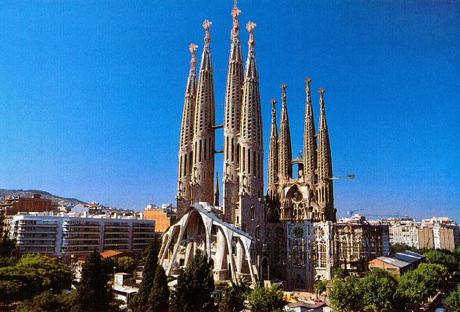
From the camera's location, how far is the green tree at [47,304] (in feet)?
78.3

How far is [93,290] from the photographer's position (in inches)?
1022

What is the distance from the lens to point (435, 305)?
40.5 m

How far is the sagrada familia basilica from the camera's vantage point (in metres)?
46.2

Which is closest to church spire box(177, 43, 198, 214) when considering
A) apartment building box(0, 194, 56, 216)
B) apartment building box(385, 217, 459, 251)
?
apartment building box(0, 194, 56, 216)

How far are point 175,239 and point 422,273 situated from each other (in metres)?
28.2

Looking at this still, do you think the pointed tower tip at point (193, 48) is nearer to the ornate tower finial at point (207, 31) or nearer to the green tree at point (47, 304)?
the ornate tower finial at point (207, 31)

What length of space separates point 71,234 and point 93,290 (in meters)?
37.2

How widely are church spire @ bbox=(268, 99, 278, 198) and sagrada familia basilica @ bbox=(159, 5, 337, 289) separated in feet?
8.75

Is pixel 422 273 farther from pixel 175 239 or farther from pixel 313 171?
pixel 175 239

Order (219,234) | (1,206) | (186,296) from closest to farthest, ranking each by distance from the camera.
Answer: (186,296) < (219,234) < (1,206)

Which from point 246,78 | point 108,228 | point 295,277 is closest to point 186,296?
point 295,277

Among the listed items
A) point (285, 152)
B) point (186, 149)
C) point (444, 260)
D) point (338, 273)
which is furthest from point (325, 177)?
point (444, 260)

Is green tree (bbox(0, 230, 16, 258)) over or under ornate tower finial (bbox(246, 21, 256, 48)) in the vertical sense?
under

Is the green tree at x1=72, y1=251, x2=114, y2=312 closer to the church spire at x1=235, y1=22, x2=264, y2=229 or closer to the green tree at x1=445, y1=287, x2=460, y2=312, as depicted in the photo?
the church spire at x1=235, y1=22, x2=264, y2=229
